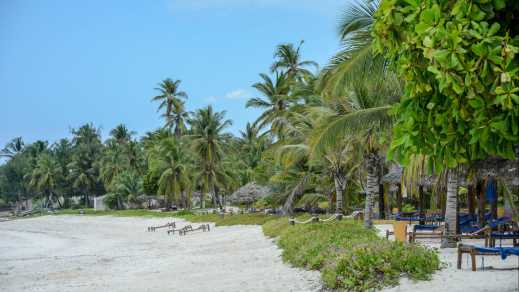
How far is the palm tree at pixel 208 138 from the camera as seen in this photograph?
43625 millimetres

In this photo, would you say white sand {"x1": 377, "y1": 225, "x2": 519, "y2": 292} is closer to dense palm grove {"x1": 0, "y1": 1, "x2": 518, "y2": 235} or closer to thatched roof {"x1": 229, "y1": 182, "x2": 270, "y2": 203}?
dense palm grove {"x1": 0, "y1": 1, "x2": 518, "y2": 235}

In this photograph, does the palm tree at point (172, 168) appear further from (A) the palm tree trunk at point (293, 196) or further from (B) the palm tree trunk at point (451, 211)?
(B) the palm tree trunk at point (451, 211)

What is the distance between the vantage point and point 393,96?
42.1ft

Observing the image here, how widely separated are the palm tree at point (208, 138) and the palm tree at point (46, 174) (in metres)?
40.0

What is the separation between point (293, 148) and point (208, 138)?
21.5m

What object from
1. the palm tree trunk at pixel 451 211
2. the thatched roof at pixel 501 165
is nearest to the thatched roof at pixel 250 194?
the palm tree trunk at pixel 451 211

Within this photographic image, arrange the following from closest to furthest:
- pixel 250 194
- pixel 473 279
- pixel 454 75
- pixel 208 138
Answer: pixel 454 75
pixel 473 279
pixel 250 194
pixel 208 138

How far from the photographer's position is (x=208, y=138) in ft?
143

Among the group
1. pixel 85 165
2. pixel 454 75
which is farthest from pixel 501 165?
pixel 85 165

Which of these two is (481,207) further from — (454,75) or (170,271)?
(454,75)

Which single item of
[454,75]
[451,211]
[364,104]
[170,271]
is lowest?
[170,271]

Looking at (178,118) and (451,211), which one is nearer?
(451,211)

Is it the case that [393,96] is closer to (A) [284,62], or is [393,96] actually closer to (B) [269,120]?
(B) [269,120]

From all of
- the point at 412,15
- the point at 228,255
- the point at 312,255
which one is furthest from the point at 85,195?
the point at 412,15
